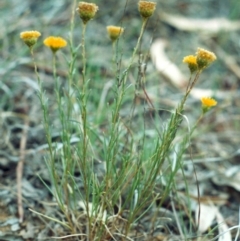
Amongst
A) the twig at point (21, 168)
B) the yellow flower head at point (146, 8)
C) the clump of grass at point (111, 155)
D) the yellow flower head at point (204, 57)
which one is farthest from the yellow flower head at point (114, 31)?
the twig at point (21, 168)

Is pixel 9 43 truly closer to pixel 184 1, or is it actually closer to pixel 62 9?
pixel 62 9

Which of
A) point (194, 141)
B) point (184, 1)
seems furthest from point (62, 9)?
point (194, 141)

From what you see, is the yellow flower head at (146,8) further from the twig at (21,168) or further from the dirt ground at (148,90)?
the twig at (21,168)

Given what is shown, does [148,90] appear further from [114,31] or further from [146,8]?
[146,8]

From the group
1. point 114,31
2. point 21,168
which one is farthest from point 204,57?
point 21,168

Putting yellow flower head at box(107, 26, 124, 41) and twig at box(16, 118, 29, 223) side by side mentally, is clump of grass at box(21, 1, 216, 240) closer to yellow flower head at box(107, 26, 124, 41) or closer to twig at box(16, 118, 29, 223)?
yellow flower head at box(107, 26, 124, 41)

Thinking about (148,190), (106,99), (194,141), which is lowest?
(194,141)

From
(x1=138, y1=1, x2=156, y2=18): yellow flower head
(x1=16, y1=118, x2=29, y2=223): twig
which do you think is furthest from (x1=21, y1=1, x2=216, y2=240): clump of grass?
(x1=16, y1=118, x2=29, y2=223): twig

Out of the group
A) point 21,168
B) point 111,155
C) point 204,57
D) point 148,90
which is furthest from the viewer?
point 148,90
